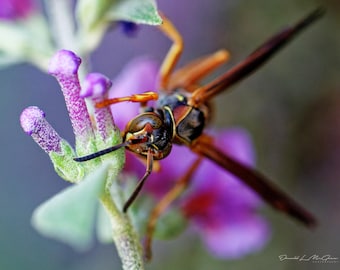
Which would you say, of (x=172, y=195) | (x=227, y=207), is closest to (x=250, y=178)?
(x=172, y=195)

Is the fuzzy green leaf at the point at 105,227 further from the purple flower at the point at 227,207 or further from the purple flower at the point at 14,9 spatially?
the purple flower at the point at 14,9

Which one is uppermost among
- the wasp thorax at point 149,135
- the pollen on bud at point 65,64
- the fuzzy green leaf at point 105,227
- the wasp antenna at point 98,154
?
the pollen on bud at point 65,64

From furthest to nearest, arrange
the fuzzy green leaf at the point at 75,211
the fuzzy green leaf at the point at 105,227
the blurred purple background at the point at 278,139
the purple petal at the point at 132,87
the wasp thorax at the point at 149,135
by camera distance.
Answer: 1. the blurred purple background at the point at 278,139
2. the purple petal at the point at 132,87
3. the fuzzy green leaf at the point at 105,227
4. the wasp thorax at the point at 149,135
5. the fuzzy green leaf at the point at 75,211

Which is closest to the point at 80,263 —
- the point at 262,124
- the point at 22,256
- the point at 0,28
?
the point at 22,256

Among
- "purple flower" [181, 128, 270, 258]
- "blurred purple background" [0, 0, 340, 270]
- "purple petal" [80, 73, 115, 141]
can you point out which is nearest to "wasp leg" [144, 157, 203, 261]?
"purple flower" [181, 128, 270, 258]

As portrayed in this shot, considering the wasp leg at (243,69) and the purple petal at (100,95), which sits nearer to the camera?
the purple petal at (100,95)

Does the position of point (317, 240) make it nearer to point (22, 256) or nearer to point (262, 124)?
point (262, 124)

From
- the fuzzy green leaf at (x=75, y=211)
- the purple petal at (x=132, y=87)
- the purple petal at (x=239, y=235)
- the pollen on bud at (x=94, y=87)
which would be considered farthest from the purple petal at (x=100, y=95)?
the purple petal at (x=239, y=235)
